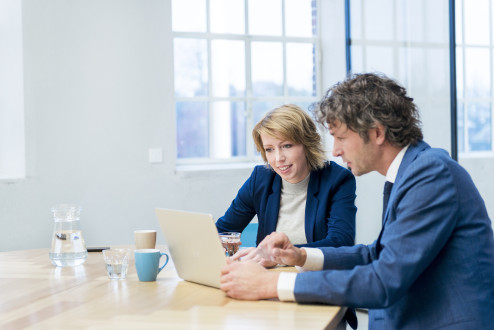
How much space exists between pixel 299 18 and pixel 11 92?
2.28 meters

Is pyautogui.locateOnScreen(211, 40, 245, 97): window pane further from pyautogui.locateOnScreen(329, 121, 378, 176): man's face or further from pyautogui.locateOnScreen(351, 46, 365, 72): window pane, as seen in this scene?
pyautogui.locateOnScreen(329, 121, 378, 176): man's face

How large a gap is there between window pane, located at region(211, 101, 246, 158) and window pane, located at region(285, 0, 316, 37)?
0.75 meters

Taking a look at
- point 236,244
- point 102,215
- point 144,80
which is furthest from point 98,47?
point 236,244

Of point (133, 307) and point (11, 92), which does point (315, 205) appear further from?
point (11, 92)

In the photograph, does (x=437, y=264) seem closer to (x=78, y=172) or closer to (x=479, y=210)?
(x=479, y=210)

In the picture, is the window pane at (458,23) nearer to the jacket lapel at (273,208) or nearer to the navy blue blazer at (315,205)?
the navy blue blazer at (315,205)

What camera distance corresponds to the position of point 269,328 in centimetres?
129

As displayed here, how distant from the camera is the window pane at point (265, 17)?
185 inches

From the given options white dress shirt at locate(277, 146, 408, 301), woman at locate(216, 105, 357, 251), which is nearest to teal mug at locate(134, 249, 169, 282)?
white dress shirt at locate(277, 146, 408, 301)

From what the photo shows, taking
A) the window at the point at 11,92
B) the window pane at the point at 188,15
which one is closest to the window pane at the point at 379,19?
the window pane at the point at 188,15

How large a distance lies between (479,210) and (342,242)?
759 millimetres

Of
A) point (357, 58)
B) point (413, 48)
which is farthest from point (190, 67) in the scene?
point (413, 48)

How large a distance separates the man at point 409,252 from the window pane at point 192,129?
304cm

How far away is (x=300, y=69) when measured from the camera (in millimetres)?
4867
